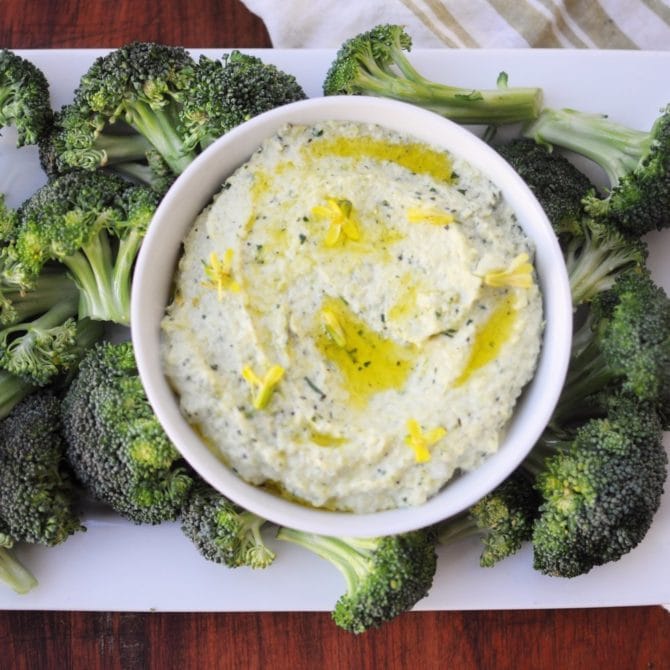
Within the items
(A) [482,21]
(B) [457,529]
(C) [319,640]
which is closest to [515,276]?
(B) [457,529]

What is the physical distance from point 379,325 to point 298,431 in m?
0.33

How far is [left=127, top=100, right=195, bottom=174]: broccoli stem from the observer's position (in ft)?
8.36

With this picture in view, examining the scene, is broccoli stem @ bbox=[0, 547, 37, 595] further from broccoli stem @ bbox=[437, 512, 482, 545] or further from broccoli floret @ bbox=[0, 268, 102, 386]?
broccoli stem @ bbox=[437, 512, 482, 545]

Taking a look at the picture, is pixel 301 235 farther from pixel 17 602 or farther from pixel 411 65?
pixel 17 602

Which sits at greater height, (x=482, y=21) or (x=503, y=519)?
(x=482, y=21)

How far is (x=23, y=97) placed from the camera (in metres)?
2.52

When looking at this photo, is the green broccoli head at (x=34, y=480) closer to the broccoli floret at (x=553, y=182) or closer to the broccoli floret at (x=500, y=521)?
the broccoli floret at (x=500, y=521)

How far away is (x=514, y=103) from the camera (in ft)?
8.54

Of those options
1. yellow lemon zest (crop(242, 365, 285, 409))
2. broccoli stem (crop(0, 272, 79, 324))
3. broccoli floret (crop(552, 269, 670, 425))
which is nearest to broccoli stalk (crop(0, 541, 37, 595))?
broccoli stem (crop(0, 272, 79, 324))

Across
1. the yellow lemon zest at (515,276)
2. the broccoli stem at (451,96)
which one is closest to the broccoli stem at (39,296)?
the broccoli stem at (451,96)

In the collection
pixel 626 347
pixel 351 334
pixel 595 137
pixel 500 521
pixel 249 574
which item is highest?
pixel 595 137

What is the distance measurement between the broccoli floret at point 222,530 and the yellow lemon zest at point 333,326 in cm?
56

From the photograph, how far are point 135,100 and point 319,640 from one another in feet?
5.55

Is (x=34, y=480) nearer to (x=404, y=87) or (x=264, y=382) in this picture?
(x=264, y=382)
